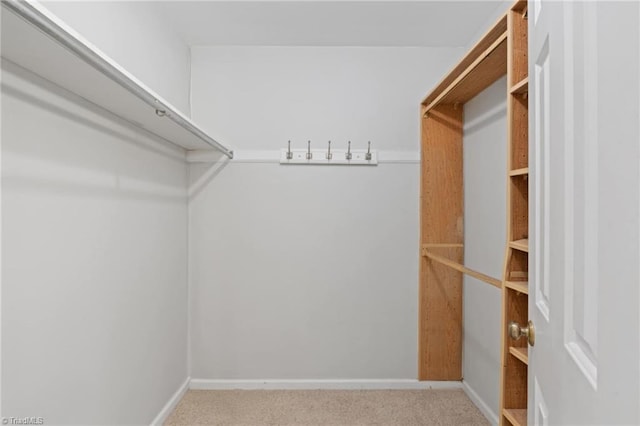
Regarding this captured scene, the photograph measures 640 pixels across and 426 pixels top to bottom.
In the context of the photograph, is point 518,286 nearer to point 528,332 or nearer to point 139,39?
point 528,332

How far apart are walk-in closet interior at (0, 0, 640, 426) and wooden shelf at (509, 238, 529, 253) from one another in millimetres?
16

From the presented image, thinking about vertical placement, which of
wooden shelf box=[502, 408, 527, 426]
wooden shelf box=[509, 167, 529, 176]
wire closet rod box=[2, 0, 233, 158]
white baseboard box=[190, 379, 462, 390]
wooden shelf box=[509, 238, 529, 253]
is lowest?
white baseboard box=[190, 379, 462, 390]

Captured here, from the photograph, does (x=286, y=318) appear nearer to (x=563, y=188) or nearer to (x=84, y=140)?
(x=84, y=140)

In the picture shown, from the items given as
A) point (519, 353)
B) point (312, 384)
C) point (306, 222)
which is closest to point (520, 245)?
point (519, 353)

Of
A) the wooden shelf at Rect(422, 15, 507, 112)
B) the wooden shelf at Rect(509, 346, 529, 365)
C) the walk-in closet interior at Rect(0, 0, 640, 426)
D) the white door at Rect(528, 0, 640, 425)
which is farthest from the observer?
the wooden shelf at Rect(422, 15, 507, 112)

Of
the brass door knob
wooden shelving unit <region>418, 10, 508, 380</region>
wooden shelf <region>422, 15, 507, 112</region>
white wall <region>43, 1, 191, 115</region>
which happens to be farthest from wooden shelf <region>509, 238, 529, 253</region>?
white wall <region>43, 1, 191, 115</region>

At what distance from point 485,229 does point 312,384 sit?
162 cm

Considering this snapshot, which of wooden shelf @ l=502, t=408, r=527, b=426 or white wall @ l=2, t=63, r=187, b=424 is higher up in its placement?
white wall @ l=2, t=63, r=187, b=424

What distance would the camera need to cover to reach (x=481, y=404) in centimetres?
244

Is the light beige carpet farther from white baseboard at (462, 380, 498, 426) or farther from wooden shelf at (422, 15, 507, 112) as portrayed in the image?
wooden shelf at (422, 15, 507, 112)

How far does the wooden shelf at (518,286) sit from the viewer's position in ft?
4.71

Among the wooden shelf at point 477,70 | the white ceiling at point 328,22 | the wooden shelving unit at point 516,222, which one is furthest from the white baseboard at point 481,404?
the white ceiling at point 328,22

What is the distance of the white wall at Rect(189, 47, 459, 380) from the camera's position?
2797 mm

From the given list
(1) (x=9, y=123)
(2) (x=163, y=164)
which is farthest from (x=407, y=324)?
(1) (x=9, y=123)
